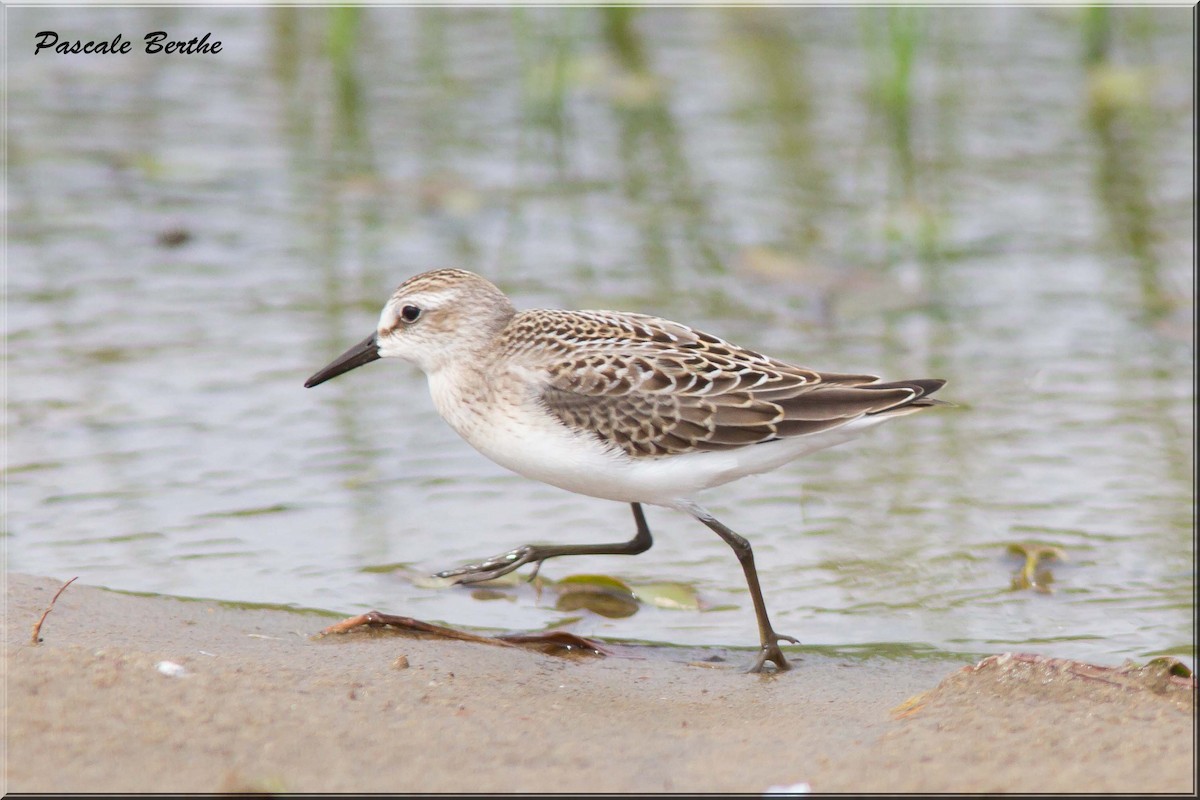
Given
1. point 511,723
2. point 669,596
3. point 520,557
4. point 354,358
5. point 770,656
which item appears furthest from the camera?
point 354,358

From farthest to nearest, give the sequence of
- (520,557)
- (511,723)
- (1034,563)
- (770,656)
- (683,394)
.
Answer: (1034,563) → (520,557) → (683,394) → (770,656) → (511,723)

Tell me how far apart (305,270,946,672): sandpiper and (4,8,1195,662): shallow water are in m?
0.73

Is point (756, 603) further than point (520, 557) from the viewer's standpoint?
No

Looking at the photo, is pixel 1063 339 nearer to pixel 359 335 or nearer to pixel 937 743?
pixel 359 335

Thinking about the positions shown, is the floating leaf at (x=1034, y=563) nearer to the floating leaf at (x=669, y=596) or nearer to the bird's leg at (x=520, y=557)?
the floating leaf at (x=669, y=596)

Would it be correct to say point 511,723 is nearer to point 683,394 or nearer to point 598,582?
point 683,394

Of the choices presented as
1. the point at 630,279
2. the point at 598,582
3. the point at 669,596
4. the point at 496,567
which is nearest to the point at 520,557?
the point at 496,567

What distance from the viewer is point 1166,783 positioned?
4.11m

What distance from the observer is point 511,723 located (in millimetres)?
4695

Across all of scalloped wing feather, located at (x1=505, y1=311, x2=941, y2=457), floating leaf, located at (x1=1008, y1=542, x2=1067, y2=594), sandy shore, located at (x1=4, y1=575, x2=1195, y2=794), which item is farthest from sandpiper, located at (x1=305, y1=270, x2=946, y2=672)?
floating leaf, located at (x1=1008, y1=542, x2=1067, y2=594)

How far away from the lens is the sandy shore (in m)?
4.14

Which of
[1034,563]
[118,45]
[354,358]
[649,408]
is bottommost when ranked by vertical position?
[1034,563]

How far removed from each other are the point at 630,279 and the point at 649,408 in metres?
4.02

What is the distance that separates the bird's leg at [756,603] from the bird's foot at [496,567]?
75cm
